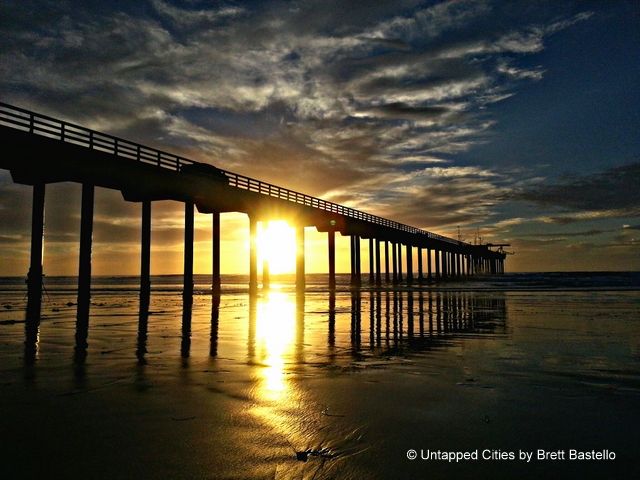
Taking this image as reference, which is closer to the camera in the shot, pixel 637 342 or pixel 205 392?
pixel 205 392

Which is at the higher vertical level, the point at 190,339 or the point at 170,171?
the point at 170,171

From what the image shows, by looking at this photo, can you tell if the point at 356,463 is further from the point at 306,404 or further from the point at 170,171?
the point at 170,171

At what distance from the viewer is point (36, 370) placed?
648 centimetres

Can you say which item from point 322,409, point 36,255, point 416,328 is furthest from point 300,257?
point 322,409

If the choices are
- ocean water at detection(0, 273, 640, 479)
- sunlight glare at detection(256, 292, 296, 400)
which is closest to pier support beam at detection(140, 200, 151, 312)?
sunlight glare at detection(256, 292, 296, 400)

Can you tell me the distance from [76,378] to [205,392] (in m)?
2.08

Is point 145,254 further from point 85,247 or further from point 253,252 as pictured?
point 253,252

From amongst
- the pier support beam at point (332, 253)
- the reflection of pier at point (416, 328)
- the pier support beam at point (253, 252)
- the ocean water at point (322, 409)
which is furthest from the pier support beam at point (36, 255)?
the pier support beam at point (332, 253)

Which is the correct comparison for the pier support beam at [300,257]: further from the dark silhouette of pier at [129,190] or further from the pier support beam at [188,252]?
the pier support beam at [188,252]

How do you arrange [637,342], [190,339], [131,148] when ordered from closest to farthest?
1. [637,342]
2. [190,339]
3. [131,148]

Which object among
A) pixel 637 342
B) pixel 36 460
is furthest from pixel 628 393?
pixel 36 460

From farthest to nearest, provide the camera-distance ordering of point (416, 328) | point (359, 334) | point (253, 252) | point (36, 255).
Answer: point (253, 252), point (36, 255), point (416, 328), point (359, 334)

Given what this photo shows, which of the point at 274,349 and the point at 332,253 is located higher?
the point at 332,253

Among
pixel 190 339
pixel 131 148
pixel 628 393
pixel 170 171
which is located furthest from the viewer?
pixel 170 171
